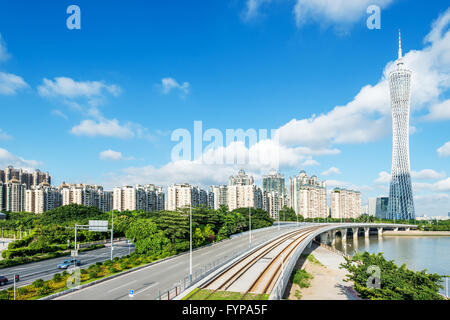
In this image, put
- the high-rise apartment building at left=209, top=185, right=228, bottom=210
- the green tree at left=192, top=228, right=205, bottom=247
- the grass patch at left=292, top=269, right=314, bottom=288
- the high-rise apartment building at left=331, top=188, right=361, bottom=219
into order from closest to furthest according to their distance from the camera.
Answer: the grass patch at left=292, top=269, right=314, bottom=288, the green tree at left=192, top=228, right=205, bottom=247, the high-rise apartment building at left=331, top=188, right=361, bottom=219, the high-rise apartment building at left=209, top=185, right=228, bottom=210

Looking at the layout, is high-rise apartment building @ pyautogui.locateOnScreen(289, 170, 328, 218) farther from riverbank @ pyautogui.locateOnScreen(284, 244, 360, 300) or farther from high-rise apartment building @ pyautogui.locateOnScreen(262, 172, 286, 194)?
riverbank @ pyautogui.locateOnScreen(284, 244, 360, 300)

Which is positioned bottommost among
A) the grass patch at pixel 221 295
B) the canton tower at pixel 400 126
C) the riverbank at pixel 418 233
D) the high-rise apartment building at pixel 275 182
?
the riverbank at pixel 418 233

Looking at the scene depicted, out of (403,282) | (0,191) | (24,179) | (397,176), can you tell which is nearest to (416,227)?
(397,176)

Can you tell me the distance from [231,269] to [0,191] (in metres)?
131

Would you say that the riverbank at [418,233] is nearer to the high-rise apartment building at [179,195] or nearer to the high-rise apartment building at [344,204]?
the high-rise apartment building at [344,204]

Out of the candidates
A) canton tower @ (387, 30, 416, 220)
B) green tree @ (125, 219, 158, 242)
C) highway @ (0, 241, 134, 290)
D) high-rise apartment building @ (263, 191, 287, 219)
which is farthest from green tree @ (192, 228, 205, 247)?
canton tower @ (387, 30, 416, 220)

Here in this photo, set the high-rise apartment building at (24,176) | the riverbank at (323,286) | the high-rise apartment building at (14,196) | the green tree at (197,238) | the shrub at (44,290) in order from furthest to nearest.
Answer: the high-rise apartment building at (24,176), the high-rise apartment building at (14,196), the green tree at (197,238), the riverbank at (323,286), the shrub at (44,290)

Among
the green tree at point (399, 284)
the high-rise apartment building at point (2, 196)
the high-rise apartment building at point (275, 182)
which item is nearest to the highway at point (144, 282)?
the green tree at point (399, 284)

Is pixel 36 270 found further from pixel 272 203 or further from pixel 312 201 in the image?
pixel 312 201

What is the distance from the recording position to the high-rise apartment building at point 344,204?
463ft

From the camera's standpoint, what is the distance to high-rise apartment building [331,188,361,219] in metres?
141

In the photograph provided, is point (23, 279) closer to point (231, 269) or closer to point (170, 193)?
point (231, 269)

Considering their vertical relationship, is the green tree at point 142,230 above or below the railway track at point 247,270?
above
